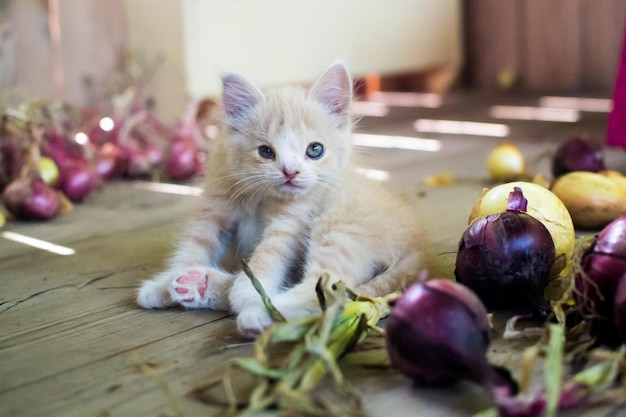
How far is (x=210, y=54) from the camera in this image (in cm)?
281

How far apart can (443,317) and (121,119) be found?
6.36 feet

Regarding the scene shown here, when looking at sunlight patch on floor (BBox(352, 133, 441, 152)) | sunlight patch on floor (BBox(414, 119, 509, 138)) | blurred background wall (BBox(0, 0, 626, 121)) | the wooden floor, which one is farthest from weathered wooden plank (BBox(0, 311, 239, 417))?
sunlight patch on floor (BBox(414, 119, 509, 138))

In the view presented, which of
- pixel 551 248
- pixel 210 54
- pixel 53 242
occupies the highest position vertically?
pixel 210 54

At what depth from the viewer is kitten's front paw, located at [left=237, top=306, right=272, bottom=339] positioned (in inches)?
42.8

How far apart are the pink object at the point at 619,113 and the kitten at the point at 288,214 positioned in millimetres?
887

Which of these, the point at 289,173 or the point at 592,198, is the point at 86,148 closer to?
the point at 289,173

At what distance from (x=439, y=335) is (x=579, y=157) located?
1204mm

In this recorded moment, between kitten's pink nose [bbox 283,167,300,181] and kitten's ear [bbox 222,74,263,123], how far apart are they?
0.53 ft

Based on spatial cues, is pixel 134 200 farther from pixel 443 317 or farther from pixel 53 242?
pixel 443 317

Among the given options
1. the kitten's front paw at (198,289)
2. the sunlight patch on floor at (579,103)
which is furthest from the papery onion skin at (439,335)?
the sunlight patch on floor at (579,103)

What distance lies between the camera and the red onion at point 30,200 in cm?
199

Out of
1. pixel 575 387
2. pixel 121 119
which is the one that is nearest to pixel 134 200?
pixel 121 119

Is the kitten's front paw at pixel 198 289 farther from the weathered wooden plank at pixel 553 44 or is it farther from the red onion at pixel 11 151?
the weathered wooden plank at pixel 553 44

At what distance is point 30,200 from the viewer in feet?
6.53
